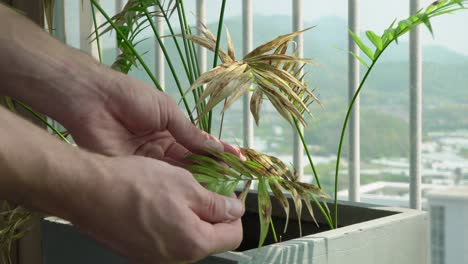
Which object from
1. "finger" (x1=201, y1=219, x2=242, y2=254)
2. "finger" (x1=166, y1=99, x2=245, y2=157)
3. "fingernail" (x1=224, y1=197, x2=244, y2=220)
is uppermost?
"finger" (x1=166, y1=99, x2=245, y2=157)

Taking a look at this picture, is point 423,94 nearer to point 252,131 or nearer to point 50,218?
point 252,131

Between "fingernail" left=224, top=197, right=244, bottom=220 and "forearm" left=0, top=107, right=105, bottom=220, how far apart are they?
0.17 meters

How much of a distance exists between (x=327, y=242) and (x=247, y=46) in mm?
764

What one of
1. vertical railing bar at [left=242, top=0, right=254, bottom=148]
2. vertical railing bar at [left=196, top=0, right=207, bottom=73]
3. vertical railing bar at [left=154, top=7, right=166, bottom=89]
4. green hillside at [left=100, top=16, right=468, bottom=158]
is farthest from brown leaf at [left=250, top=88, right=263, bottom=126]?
vertical railing bar at [left=154, top=7, right=166, bottom=89]

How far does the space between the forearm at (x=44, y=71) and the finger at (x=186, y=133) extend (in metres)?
0.10

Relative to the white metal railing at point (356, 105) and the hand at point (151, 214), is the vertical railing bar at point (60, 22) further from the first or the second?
the hand at point (151, 214)

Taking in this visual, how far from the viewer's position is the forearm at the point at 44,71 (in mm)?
901

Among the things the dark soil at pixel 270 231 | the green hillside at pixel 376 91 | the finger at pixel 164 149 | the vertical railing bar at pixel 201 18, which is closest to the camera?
the finger at pixel 164 149

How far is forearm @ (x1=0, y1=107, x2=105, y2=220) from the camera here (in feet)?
1.90

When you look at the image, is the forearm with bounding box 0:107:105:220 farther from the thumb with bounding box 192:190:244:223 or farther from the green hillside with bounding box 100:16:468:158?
the green hillside with bounding box 100:16:468:158

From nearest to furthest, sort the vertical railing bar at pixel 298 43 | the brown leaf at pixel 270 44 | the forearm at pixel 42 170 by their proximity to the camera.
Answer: the forearm at pixel 42 170, the brown leaf at pixel 270 44, the vertical railing bar at pixel 298 43

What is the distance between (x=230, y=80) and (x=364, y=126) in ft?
2.14

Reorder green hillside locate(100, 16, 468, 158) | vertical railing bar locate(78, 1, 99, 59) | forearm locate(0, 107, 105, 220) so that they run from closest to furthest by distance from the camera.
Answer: forearm locate(0, 107, 105, 220) < green hillside locate(100, 16, 468, 158) < vertical railing bar locate(78, 1, 99, 59)

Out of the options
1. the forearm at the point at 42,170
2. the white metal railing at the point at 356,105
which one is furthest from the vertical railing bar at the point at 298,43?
the forearm at the point at 42,170
